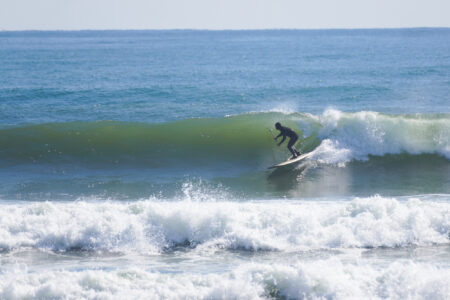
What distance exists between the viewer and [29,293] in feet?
24.2

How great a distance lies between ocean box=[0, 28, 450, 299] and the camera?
7.67 meters

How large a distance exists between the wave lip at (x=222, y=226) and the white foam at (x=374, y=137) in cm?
509

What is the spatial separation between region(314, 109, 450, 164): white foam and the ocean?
0.17 feet

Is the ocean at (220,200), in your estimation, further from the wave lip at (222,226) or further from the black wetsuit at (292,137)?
the black wetsuit at (292,137)

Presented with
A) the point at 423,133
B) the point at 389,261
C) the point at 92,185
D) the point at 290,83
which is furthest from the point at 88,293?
the point at 290,83

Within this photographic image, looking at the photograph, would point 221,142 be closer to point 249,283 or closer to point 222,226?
point 222,226

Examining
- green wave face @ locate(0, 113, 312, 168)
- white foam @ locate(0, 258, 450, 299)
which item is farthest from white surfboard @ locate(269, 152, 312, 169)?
white foam @ locate(0, 258, 450, 299)

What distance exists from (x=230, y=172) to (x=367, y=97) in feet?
Result: 45.7

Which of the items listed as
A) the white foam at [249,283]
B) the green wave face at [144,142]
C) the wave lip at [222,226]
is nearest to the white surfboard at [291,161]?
the green wave face at [144,142]

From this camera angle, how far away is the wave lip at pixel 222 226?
9352 mm

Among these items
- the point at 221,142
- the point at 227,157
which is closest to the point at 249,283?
the point at 227,157

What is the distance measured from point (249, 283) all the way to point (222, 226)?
2287 millimetres

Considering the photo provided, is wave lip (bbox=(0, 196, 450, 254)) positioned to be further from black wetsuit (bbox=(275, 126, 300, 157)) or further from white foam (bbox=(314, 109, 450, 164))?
white foam (bbox=(314, 109, 450, 164))

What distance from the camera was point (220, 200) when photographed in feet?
40.1
